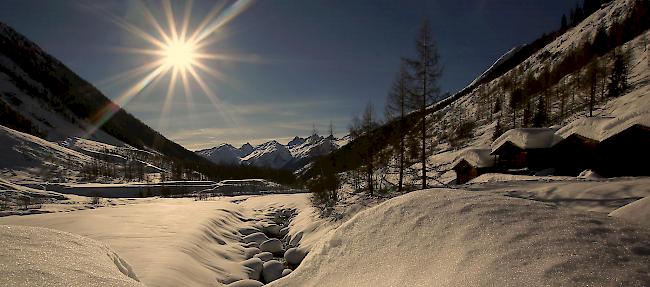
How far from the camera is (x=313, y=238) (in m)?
14.6

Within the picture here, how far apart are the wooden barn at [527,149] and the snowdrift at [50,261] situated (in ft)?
104

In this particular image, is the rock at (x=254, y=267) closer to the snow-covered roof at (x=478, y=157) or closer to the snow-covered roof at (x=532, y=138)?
the snow-covered roof at (x=532, y=138)

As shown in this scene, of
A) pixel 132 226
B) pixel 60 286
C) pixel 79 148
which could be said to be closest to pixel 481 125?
pixel 132 226

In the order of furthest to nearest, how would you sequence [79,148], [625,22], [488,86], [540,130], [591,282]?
[488,86]
[79,148]
[625,22]
[540,130]
[591,282]

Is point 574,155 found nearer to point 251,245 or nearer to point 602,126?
point 602,126

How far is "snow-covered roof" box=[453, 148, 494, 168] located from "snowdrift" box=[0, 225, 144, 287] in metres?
33.1

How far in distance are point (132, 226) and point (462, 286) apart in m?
12.8

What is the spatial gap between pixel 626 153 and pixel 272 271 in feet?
80.9

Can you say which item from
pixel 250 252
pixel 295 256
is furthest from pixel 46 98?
pixel 295 256

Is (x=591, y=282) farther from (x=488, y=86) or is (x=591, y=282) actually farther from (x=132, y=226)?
(x=488, y=86)

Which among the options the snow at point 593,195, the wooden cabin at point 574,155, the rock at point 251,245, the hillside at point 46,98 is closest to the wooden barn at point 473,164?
the wooden cabin at point 574,155

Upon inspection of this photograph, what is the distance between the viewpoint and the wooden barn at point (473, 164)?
31.0 meters

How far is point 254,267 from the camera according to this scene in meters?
11.0

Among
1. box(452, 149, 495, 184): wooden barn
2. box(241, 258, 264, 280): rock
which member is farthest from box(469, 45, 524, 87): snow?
box(241, 258, 264, 280): rock
